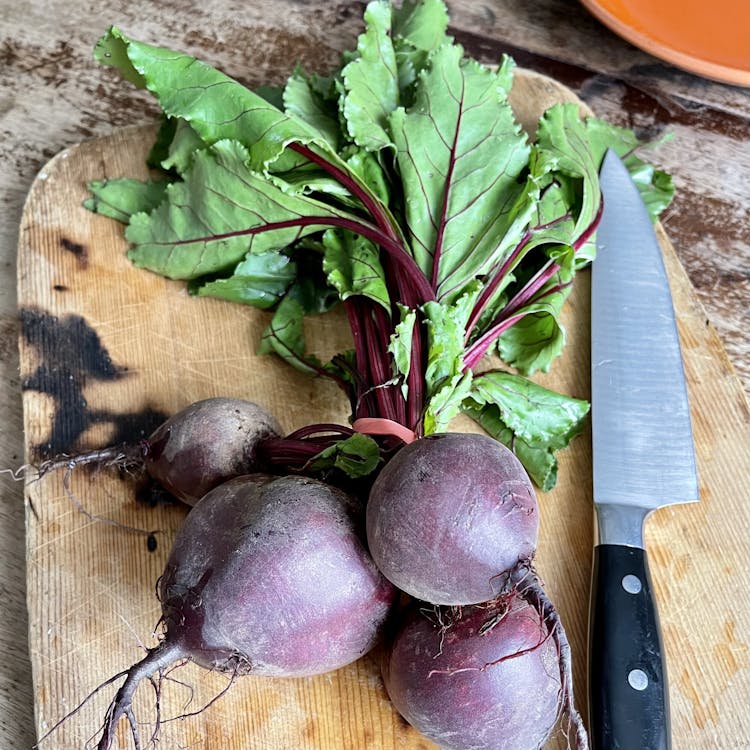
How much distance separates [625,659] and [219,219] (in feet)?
2.95

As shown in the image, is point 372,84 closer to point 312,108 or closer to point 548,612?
Answer: point 312,108

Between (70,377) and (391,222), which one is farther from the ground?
(391,222)

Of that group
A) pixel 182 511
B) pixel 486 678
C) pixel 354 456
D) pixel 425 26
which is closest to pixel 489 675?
pixel 486 678

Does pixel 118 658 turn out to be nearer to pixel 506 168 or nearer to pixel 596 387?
pixel 596 387

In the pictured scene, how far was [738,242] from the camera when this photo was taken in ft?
5.22

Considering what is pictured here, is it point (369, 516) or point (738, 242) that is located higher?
point (738, 242)

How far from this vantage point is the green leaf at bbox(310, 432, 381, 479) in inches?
42.4

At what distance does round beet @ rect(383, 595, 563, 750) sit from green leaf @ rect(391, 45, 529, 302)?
1.64 feet

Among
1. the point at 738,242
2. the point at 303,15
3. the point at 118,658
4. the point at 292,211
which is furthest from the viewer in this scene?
the point at 303,15

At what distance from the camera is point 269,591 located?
98cm

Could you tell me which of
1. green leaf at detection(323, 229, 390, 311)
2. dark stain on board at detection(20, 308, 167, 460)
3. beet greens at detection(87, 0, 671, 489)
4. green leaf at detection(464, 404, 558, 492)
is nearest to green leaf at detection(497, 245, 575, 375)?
beet greens at detection(87, 0, 671, 489)

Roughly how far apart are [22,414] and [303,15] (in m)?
1.09

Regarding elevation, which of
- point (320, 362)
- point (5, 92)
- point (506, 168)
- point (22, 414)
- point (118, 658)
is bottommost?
point (118, 658)

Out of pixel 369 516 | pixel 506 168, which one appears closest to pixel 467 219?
pixel 506 168
